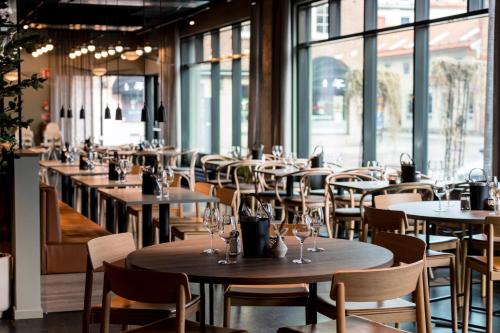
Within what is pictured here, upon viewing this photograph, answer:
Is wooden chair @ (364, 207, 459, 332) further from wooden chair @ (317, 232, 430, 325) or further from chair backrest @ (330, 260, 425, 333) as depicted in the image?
chair backrest @ (330, 260, 425, 333)

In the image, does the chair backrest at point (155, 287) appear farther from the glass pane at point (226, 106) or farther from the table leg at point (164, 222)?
the glass pane at point (226, 106)

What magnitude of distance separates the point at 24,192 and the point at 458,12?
555 centimetres

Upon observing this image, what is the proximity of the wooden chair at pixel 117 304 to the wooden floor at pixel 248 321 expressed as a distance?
1405 millimetres

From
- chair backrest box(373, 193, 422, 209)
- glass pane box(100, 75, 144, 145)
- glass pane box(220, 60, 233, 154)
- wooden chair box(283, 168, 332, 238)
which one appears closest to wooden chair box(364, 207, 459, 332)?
chair backrest box(373, 193, 422, 209)

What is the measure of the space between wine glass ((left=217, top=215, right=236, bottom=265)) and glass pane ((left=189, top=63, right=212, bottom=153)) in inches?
536

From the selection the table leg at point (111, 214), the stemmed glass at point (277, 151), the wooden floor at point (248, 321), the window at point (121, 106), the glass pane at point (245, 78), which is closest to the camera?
the wooden floor at point (248, 321)

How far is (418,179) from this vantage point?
8266 mm

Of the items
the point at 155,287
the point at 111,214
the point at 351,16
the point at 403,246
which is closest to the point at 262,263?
the point at 155,287

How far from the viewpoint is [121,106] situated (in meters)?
21.7

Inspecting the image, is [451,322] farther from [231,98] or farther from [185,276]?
[231,98]

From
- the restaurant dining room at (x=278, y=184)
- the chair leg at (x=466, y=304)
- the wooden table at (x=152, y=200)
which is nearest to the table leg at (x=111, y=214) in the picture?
the restaurant dining room at (x=278, y=184)

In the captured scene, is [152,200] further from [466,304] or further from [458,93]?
[458,93]

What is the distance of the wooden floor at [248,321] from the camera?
569cm

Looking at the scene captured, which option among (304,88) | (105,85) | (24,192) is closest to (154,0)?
(304,88)
